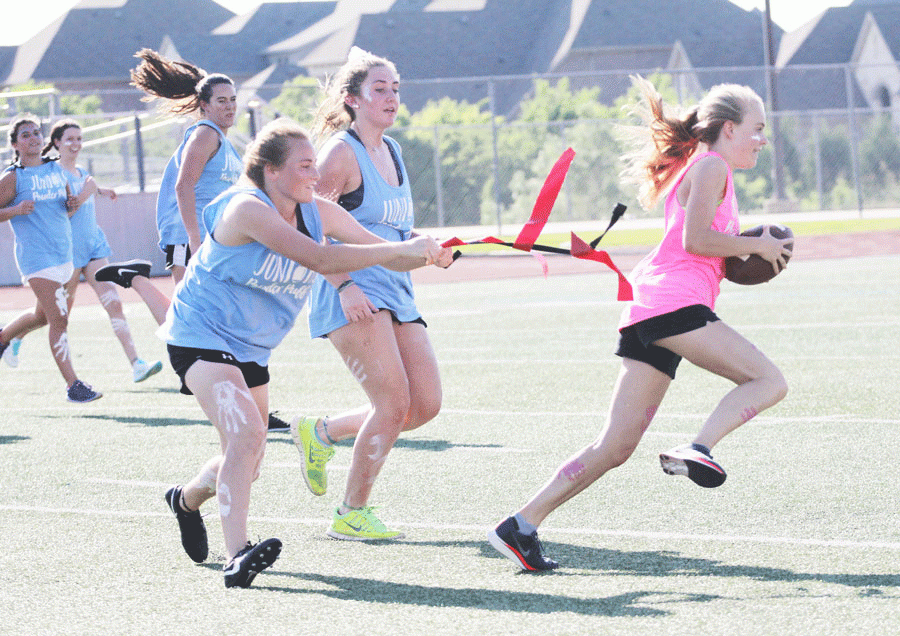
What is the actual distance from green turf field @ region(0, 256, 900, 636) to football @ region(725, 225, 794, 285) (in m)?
1.03

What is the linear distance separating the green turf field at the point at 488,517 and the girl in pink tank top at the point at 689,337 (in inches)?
13.1

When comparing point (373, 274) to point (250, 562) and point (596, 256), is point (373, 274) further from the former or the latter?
point (250, 562)

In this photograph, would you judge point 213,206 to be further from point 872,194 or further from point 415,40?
→ point 415,40

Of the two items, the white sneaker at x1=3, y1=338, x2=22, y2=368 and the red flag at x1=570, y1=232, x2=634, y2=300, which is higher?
the red flag at x1=570, y1=232, x2=634, y2=300

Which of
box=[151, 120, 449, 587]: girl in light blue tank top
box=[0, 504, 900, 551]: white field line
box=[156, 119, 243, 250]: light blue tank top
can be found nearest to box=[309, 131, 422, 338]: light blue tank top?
box=[151, 120, 449, 587]: girl in light blue tank top

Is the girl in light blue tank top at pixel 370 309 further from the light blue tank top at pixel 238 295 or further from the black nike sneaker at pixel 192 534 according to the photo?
the black nike sneaker at pixel 192 534

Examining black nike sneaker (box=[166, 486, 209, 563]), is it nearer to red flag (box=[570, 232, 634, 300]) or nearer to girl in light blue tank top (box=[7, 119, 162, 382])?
red flag (box=[570, 232, 634, 300])

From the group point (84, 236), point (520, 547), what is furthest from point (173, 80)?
point (520, 547)

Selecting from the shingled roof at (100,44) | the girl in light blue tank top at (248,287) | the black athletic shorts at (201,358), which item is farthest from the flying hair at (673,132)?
the shingled roof at (100,44)

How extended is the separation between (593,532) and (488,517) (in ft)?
1.87

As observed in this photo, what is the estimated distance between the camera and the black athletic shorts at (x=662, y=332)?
16.4ft

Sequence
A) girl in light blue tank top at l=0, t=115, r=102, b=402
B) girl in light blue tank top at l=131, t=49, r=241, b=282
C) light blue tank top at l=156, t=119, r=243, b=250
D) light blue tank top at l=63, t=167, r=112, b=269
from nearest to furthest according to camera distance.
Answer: girl in light blue tank top at l=131, t=49, r=241, b=282
light blue tank top at l=156, t=119, r=243, b=250
girl in light blue tank top at l=0, t=115, r=102, b=402
light blue tank top at l=63, t=167, r=112, b=269

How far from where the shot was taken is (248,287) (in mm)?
5055

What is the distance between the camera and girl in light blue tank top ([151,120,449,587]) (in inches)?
190
